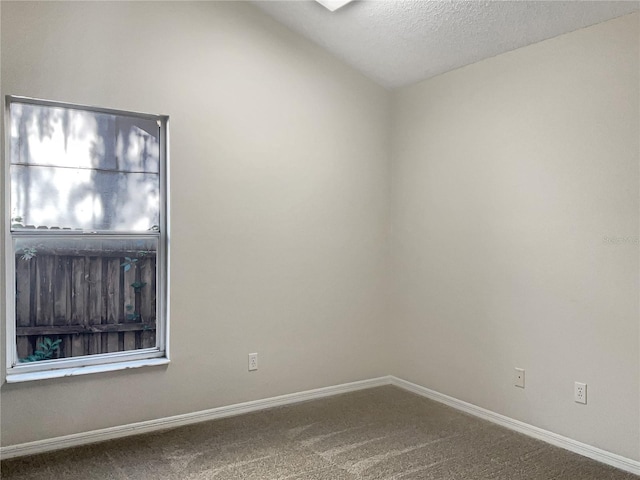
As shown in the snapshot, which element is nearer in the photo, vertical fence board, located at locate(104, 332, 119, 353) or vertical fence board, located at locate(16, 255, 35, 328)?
vertical fence board, located at locate(16, 255, 35, 328)

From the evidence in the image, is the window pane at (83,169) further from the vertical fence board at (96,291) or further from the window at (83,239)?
the vertical fence board at (96,291)

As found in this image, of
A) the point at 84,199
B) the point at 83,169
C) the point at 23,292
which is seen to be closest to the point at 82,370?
the point at 23,292

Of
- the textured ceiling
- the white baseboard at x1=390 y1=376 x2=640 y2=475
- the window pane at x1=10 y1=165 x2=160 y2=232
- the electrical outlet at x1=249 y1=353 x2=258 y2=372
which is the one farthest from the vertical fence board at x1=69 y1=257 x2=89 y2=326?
the white baseboard at x1=390 y1=376 x2=640 y2=475

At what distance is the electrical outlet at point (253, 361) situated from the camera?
3432mm

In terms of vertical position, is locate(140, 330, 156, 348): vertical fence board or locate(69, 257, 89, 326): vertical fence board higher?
locate(69, 257, 89, 326): vertical fence board

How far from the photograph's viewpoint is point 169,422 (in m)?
3.12

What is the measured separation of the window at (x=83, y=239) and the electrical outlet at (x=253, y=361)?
0.56 m

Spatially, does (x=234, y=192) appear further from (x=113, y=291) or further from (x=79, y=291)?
(x=79, y=291)

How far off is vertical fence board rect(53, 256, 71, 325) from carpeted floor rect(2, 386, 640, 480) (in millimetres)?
727

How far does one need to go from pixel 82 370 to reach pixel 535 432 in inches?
103

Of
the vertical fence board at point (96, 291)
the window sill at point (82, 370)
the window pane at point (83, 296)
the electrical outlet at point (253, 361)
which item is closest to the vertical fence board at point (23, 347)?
the window pane at point (83, 296)

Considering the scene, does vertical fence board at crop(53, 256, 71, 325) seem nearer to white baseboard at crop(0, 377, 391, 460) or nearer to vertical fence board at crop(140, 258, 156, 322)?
vertical fence board at crop(140, 258, 156, 322)

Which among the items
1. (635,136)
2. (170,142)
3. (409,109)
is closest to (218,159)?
(170,142)

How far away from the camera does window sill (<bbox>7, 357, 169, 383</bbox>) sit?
108 inches
